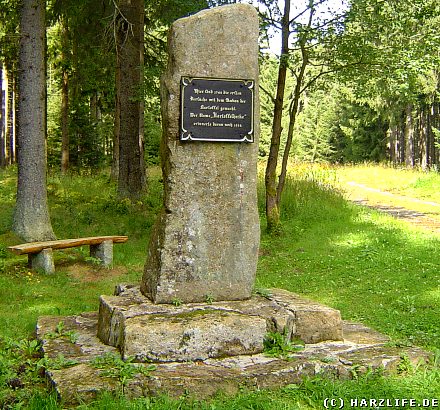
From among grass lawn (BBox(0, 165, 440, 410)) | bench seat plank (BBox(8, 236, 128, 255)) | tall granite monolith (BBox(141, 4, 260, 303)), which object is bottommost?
grass lawn (BBox(0, 165, 440, 410))

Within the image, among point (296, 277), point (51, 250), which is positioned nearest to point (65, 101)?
point (51, 250)

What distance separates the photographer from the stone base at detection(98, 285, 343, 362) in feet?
16.1

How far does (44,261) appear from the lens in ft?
29.1

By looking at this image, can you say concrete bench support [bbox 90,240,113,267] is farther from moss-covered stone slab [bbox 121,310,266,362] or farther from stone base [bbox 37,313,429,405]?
moss-covered stone slab [bbox 121,310,266,362]

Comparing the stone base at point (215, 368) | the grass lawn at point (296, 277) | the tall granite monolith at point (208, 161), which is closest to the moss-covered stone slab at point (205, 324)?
the stone base at point (215, 368)

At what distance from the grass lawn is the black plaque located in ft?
7.75

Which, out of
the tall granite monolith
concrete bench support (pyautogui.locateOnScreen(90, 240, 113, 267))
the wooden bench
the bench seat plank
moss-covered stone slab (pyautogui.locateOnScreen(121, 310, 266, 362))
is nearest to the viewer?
moss-covered stone slab (pyautogui.locateOnScreen(121, 310, 266, 362))

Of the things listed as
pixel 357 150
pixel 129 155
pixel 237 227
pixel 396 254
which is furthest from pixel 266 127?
pixel 237 227

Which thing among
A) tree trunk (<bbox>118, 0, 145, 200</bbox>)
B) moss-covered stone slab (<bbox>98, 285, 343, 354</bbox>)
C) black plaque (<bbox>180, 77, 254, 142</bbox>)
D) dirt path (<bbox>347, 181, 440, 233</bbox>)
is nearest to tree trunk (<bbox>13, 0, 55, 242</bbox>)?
tree trunk (<bbox>118, 0, 145, 200</bbox>)

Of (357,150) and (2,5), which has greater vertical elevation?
(2,5)

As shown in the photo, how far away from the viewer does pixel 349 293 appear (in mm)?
8273

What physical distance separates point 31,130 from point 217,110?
17.6ft

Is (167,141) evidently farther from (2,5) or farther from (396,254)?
(2,5)

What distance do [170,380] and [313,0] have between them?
27.4 feet
